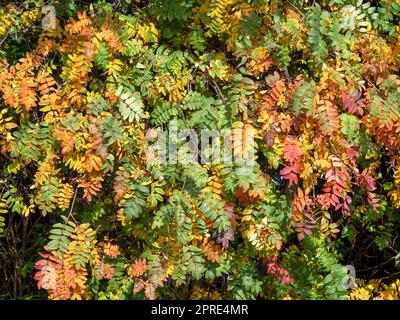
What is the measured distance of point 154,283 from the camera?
244 centimetres

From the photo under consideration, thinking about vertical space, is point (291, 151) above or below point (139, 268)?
above

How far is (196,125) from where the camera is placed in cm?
249

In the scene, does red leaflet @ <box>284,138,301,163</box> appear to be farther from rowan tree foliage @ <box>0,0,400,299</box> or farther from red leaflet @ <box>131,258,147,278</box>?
red leaflet @ <box>131,258,147,278</box>

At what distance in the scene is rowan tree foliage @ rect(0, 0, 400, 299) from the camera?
7.72 feet

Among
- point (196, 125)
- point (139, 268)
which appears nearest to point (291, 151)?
point (196, 125)

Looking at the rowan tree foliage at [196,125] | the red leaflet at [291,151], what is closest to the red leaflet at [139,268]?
the rowan tree foliage at [196,125]

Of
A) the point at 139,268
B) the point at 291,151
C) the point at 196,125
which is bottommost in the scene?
the point at 139,268

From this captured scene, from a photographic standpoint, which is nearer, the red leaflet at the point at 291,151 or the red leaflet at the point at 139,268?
the red leaflet at the point at 291,151

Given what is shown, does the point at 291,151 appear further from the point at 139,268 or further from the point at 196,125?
the point at 139,268

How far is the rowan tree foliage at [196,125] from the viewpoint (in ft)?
7.72

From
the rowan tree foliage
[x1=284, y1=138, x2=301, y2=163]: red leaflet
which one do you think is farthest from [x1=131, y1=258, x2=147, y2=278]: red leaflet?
[x1=284, y1=138, x2=301, y2=163]: red leaflet

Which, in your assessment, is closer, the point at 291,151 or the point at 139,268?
the point at 291,151

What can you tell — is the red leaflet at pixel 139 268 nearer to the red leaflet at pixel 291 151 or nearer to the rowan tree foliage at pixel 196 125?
the rowan tree foliage at pixel 196 125
